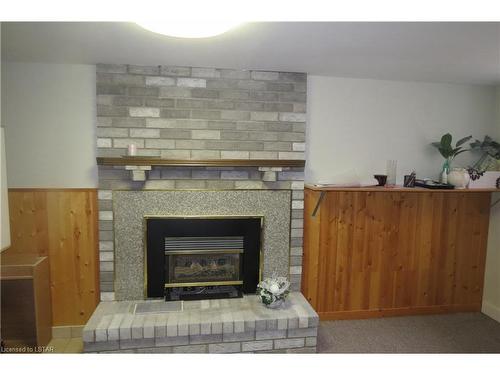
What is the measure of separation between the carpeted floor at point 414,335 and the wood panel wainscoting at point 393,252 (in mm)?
104

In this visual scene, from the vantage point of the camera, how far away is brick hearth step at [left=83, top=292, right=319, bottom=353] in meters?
2.12

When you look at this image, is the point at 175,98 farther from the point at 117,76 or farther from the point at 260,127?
the point at 260,127

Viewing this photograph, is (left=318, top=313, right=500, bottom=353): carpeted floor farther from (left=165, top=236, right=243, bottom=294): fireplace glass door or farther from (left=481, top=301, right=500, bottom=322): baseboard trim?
(left=165, top=236, right=243, bottom=294): fireplace glass door

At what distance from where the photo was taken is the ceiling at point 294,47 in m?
1.65

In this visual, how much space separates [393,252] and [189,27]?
2.60 m

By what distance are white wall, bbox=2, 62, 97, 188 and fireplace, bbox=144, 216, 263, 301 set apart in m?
0.75

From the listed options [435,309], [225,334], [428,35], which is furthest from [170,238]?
[435,309]

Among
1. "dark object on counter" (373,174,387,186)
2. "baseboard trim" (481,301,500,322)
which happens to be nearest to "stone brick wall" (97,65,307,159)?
"dark object on counter" (373,174,387,186)

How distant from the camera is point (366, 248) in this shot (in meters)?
2.85

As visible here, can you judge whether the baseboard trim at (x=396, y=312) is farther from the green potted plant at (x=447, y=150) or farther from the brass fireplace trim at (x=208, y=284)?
the green potted plant at (x=447, y=150)

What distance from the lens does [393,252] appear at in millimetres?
2889

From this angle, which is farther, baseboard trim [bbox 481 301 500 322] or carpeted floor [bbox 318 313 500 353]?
baseboard trim [bbox 481 301 500 322]

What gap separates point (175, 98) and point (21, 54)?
3.51ft

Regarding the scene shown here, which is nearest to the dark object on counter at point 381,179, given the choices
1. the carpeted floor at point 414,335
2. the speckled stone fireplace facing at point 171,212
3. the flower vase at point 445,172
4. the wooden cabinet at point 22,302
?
the flower vase at point 445,172
